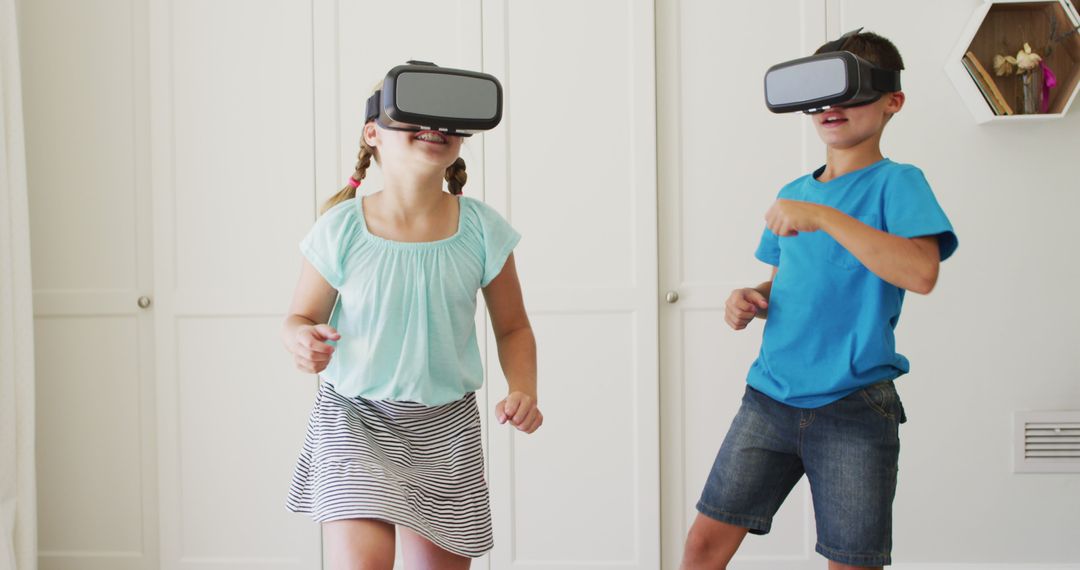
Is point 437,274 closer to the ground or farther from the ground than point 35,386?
farther from the ground

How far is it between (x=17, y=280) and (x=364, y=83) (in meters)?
1.07

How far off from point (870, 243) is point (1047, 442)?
1652 mm

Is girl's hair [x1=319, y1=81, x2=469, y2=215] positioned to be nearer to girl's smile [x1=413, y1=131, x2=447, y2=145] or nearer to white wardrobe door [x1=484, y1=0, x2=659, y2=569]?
girl's smile [x1=413, y1=131, x2=447, y2=145]

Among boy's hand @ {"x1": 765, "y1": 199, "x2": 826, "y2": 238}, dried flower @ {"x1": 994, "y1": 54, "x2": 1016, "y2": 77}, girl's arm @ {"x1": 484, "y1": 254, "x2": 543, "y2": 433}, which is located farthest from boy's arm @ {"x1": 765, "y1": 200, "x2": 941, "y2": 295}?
dried flower @ {"x1": 994, "y1": 54, "x2": 1016, "y2": 77}

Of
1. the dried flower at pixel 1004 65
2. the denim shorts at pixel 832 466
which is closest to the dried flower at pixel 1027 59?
the dried flower at pixel 1004 65

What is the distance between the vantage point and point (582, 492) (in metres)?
2.56

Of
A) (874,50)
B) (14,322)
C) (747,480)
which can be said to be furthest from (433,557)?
(14,322)

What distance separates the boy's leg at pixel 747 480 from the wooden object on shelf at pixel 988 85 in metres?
1.44

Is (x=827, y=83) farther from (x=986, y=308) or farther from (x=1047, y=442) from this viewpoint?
(x=1047, y=442)

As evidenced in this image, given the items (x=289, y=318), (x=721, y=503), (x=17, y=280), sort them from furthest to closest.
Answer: (x=17, y=280) → (x=721, y=503) → (x=289, y=318)

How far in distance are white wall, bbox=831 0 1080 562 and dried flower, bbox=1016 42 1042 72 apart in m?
0.17

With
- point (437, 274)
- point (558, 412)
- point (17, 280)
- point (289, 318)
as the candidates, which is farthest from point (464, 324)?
point (17, 280)

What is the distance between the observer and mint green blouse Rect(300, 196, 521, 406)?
4.46ft

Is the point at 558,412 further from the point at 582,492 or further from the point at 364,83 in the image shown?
the point at 364,83
